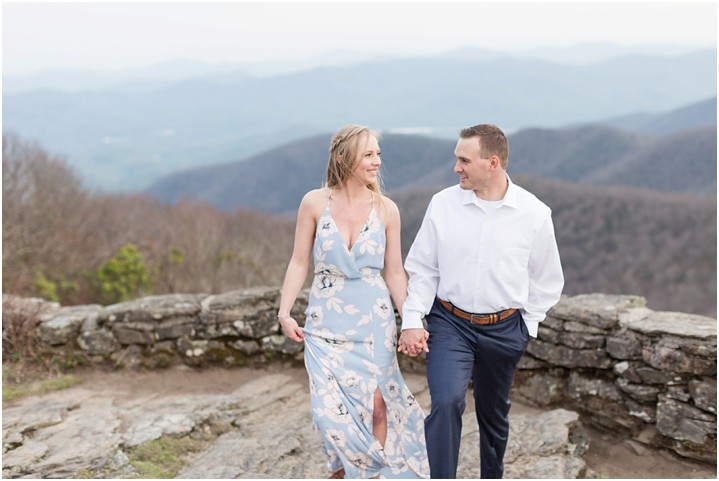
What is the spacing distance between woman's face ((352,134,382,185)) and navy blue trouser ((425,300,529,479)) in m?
0.81

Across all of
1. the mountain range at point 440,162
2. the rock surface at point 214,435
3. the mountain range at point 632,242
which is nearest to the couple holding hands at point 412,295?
the rock surface at point 214,435

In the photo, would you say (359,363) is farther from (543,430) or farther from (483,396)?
(543,430)

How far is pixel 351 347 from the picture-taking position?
3.86 m

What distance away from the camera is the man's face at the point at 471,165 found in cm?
369

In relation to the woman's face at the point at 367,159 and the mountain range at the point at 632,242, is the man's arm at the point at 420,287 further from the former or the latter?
the mountain range at the point at 632,242

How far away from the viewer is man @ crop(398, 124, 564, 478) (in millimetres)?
3691

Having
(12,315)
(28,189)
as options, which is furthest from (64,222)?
(12,315)

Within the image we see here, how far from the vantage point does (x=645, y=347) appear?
521cm

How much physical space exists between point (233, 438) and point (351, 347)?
182 centimetres

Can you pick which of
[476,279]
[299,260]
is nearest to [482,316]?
[476,279]

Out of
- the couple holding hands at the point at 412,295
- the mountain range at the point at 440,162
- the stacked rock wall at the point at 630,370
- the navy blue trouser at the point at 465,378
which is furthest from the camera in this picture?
the mountain range at the point at 440,162

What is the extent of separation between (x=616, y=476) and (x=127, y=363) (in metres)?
4.25

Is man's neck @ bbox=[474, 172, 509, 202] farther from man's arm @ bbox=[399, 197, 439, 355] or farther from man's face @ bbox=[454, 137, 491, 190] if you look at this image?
man's arm @ bbox=[399, 197, 439, 355]

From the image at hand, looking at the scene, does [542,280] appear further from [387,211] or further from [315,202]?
[315,202]
